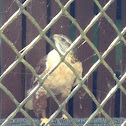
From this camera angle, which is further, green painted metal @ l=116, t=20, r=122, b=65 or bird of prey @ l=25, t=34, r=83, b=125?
green painted metal @ l=116, t=20, r=122, b=65

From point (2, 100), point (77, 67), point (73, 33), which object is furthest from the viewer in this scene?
point (73, 33)

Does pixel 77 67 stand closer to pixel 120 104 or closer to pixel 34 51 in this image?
pixel 34 51

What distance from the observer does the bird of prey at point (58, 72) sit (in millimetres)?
2346

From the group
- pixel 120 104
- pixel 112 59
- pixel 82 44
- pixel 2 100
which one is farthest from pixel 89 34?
pixel 2 100

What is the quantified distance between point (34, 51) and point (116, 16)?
0.72 m

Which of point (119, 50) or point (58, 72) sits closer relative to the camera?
point (58, 72)

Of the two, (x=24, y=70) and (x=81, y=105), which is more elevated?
(x=24, y=70)

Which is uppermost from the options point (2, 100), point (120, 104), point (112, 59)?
point (2, 100)

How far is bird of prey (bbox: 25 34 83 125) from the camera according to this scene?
7.70 feet

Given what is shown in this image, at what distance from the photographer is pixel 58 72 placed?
7.64 feet

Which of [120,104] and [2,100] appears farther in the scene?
[120,104]

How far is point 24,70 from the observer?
2650 millimetres

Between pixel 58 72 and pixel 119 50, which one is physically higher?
pixel 58 72

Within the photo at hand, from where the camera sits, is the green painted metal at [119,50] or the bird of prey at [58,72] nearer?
the bird of prey at [58,72]
